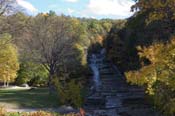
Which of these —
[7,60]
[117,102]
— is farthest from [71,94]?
[7,60]

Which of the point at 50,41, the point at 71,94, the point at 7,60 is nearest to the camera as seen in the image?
the point at 71,94

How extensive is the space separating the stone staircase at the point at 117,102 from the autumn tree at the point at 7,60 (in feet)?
31.6

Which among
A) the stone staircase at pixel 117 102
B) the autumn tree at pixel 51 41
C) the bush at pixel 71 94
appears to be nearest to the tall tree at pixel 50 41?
the autumn tree at pixel 51 41

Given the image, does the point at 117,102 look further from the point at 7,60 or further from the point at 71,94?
the point at 7,60

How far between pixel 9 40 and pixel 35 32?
16.3ft

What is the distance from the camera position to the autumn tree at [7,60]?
42312mm

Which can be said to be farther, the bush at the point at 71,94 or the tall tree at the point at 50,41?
the tall tree at the point at 50,41

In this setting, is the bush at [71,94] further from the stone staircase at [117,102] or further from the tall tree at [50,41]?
the tall tree at [50,41]

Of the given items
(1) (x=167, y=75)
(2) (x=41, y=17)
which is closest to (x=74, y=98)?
(2) (x=41, y=17)

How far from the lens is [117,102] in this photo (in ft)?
106

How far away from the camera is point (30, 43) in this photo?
3519 cm

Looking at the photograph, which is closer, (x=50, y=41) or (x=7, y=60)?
(x=50, y=41)

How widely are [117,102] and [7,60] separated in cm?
1669

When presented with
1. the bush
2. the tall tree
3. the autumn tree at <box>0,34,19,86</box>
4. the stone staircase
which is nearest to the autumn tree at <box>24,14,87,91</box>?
the tall tree
